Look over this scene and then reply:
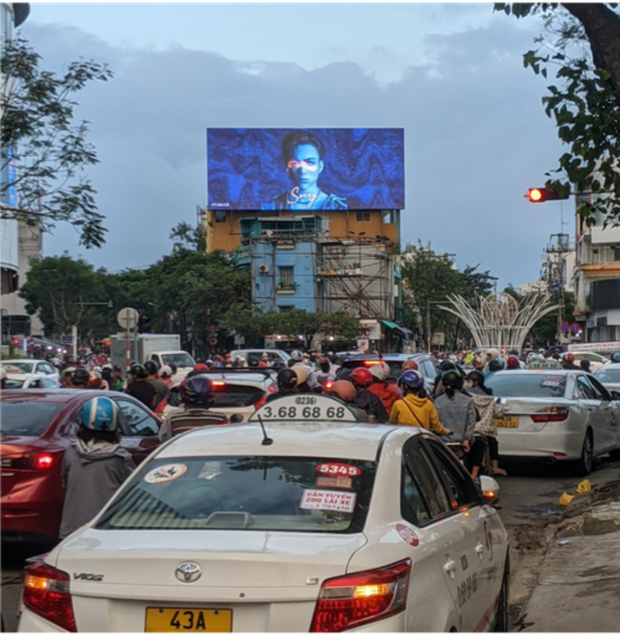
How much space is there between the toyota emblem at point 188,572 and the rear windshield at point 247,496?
42cm

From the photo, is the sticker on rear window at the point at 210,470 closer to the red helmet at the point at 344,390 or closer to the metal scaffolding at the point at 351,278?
the red helmet at the point at 344,390

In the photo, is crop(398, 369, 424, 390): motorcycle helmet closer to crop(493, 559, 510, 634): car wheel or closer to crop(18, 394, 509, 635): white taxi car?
crop(493, 559, 510, 634): car wheel

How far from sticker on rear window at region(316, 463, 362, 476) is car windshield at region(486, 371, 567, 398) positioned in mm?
10207

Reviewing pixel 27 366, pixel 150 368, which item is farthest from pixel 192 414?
pixel 27 366

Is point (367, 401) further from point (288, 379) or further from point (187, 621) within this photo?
point (187, 621)

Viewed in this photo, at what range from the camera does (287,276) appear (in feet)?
227

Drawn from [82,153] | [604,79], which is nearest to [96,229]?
[82,153]

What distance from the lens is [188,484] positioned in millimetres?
4711

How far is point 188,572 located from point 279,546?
38 centimetres

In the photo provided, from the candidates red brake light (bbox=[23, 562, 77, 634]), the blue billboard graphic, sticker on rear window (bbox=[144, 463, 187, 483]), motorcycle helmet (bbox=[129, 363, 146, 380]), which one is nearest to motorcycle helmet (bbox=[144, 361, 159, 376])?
motorcycle helmet (bbox=[129, 363, 146, 380])

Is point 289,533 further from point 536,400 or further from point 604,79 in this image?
point 536,400

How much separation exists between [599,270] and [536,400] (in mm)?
58149

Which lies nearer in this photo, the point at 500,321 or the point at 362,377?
the point at 362,377

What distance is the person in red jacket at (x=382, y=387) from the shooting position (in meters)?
11.8
